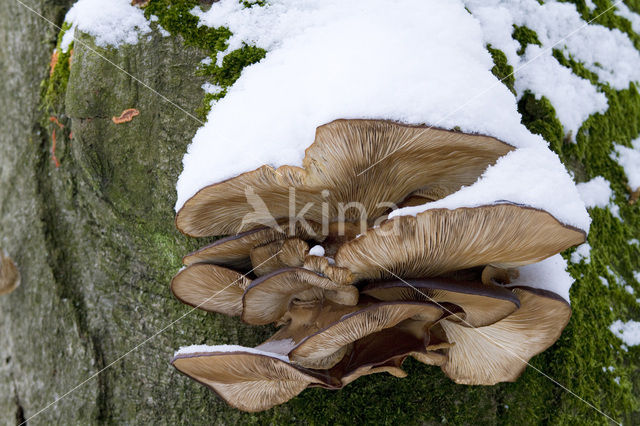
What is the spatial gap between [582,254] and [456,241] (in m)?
1.15

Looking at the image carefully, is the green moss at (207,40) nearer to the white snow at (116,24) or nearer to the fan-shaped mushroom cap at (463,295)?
the white snow at (116,24)

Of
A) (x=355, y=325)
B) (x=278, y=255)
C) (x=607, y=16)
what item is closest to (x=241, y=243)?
(x=278, y=255)

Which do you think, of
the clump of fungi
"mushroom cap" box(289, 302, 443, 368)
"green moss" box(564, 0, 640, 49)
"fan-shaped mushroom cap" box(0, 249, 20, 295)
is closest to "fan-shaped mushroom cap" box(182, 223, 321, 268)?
the clump of fungi

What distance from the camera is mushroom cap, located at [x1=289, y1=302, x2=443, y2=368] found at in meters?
1.58

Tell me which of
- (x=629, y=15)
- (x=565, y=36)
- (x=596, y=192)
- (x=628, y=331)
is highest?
(x=629, y=15)

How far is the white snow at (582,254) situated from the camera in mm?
2307

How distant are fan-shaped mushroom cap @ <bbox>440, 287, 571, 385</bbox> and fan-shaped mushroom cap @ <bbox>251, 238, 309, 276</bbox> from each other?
679mm

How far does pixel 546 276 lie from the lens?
6.14 ft

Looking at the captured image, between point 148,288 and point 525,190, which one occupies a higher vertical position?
point 525,190

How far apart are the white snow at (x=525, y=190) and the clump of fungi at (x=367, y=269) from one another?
0.04 m

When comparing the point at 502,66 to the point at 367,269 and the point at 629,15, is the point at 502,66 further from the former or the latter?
the point at 629,15

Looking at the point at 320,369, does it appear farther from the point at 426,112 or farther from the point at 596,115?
the point at 596,115

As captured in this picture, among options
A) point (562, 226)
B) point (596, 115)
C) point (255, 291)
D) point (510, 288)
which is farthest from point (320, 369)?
point (596, 115)

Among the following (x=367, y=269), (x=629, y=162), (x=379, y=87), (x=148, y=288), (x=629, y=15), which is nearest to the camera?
(x=379, y=87)
